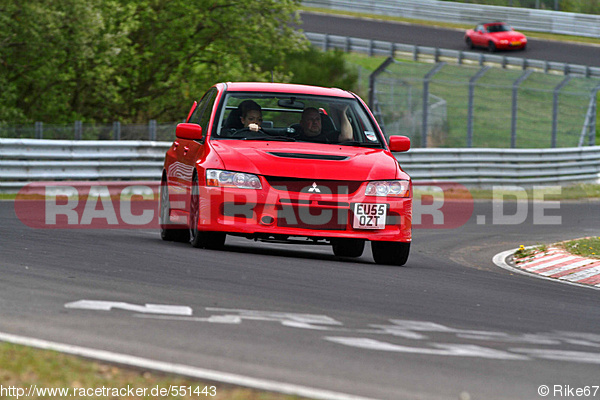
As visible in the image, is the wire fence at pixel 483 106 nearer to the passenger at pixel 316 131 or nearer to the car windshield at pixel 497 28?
the passenger at pixel 316 131

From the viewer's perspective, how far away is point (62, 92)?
83.8 ft

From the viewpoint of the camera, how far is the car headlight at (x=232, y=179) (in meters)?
9.15

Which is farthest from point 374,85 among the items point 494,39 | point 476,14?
point 476,14

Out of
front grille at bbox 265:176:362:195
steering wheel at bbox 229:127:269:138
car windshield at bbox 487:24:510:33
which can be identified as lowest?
front grille at bbox 265:176:362:195

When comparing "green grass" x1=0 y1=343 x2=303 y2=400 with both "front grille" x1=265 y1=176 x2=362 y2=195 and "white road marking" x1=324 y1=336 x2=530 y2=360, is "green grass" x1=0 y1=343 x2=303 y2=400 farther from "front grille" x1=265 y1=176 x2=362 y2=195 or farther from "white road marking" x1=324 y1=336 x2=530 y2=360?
"front grille" x1=265 y1=176 x2=362 y2=195

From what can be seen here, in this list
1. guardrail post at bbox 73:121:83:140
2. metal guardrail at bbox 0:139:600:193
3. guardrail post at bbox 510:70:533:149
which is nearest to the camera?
metal guardrail at bbox 0:139:600:193

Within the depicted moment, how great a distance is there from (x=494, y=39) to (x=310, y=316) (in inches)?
1757

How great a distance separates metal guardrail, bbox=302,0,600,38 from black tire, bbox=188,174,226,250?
47275mm

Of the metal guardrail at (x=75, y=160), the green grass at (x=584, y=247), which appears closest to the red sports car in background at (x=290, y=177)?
the green grass at (x=584, y=247)

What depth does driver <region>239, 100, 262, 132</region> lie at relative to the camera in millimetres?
10062

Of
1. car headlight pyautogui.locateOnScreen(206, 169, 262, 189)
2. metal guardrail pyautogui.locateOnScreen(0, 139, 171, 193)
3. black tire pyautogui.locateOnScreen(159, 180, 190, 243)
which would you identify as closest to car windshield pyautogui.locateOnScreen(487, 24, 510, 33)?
metal guardrail pyautogui.locateOnScreen(0, 139, 171, 193)

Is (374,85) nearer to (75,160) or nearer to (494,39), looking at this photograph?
(75,160)

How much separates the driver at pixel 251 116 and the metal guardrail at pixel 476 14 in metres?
46.6

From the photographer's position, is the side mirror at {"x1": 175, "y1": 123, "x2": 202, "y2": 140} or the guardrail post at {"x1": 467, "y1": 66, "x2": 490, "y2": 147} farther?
the guardrail post at {"x1": 467, "y1": 66, "x2": 490, "y2": 147}
